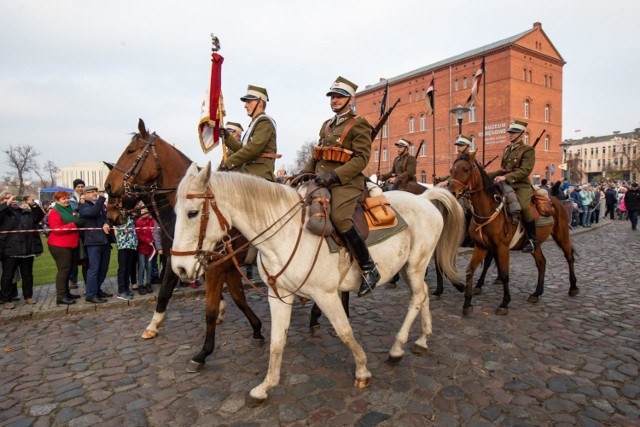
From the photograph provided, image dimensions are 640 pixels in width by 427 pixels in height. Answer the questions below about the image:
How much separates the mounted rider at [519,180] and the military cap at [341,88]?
13.5ft

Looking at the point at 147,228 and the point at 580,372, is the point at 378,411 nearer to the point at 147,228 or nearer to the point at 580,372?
the point at 580,372

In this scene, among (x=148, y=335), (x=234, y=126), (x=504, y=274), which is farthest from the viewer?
(x=234, y=126)

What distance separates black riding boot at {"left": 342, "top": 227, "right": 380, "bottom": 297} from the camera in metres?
3.81

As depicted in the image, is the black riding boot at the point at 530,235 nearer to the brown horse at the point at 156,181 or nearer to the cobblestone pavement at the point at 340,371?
the cobblestone pavement at the point at 340,371

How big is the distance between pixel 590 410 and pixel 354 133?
11.4 ft

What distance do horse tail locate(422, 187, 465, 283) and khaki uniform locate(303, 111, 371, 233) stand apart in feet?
6.49

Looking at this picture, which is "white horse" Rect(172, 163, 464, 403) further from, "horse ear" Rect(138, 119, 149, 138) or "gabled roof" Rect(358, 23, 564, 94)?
"gabled roof" Rect(358, 23, 564, 94)

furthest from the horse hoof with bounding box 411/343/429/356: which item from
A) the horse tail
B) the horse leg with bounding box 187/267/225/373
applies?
the horse leg with bounding box 187/267/225/373

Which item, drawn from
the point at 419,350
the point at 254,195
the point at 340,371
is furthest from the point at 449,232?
the point at 254,195

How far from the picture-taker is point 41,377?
14.6ft

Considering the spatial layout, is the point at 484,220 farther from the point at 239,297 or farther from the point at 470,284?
the point at 239,297

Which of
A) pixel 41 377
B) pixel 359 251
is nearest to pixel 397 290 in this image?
pixel 359 251

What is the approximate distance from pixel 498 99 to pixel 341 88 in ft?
159

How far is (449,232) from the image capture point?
5.79 metres
